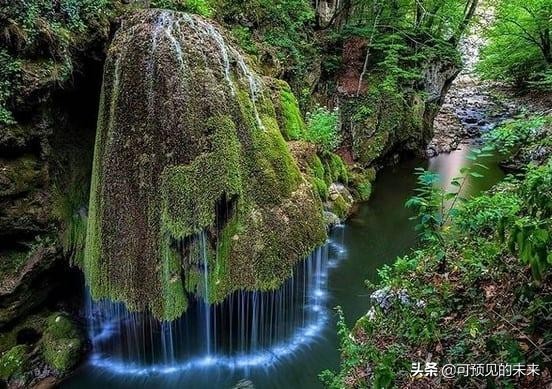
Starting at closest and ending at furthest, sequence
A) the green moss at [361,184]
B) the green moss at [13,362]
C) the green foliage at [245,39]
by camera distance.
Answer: the green moss at [13,362]
the green foliage at [245,39]
the green moss at [361,184]

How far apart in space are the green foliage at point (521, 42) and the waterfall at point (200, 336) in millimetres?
13816

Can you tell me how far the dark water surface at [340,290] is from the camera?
568 centimetres

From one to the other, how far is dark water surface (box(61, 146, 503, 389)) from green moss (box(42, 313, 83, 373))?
0.23 m

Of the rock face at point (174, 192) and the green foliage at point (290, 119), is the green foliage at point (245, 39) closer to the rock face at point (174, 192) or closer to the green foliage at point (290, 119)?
the green foliage at point (290, 119)

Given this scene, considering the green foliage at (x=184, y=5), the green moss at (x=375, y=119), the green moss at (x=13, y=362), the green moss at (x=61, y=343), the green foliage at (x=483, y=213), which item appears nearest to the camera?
the green foliage at (x=483, y=213)

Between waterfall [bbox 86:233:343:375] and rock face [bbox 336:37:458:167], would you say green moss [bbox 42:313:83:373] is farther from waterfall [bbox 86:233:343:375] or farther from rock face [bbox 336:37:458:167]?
rock face [bbox 336:37:458:167]

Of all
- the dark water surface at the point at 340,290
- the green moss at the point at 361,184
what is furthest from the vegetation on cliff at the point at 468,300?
the green moss at the point at 361,184

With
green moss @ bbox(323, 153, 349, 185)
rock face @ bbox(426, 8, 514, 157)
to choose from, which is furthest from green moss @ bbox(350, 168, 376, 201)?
rock face @ bbox(426, 8, 514, 157)

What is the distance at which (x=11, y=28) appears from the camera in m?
4.87

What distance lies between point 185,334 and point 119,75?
12.4 ft

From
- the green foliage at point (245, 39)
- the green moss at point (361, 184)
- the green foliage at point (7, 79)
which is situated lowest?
the green moss at point (361, 184)

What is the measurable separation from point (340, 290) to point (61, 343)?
4723mm

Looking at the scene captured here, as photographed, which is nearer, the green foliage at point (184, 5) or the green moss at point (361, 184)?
the green foliage at point (184, 5)

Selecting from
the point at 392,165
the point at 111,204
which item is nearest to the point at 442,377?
the point at 111,204
